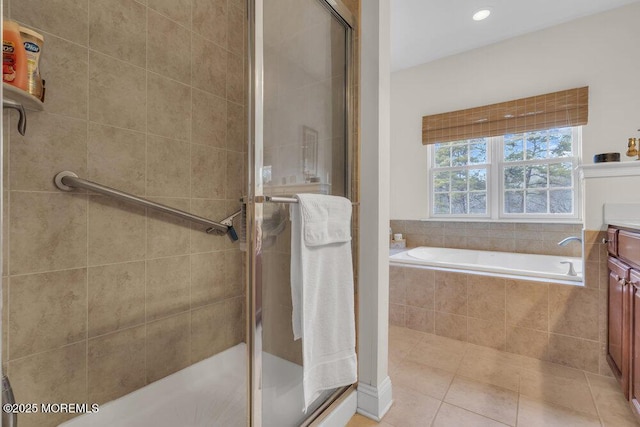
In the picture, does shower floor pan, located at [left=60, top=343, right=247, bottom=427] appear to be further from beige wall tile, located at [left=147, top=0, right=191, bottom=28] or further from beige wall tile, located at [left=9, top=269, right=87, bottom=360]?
beige wall tile, located at [left=147, top=0, right=191, bottom=28]

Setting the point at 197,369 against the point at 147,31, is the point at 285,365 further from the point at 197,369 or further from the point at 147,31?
the point at 147,31

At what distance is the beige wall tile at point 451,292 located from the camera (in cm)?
231

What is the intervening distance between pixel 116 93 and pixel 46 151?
0.39 m

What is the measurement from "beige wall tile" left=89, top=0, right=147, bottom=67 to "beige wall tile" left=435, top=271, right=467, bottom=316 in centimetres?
239

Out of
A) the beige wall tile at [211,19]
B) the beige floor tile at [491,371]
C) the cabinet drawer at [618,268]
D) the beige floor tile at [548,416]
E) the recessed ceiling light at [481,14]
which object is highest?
the recessed ceiling light at [481,14]

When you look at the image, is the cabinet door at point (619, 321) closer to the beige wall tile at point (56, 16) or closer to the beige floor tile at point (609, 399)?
the beige floor tile at point (609, 399)

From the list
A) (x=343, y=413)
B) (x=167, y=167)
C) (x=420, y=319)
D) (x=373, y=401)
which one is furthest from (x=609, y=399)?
(x=167, y=167)

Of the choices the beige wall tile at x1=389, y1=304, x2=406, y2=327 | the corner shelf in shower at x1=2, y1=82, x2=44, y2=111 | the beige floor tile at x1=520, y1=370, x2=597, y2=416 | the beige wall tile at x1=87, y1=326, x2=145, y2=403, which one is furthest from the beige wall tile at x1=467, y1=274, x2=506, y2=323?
the corner shelf in shower at x1=2, y1=82, x2=44, y2=111

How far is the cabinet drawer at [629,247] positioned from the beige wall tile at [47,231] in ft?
8.01

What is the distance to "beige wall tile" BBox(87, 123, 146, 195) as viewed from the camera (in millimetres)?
1386

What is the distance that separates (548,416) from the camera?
4.97 feet

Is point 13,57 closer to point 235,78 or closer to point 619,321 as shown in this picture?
point 235,78

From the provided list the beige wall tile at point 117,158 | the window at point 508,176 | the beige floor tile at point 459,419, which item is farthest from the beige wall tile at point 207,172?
the window at point 508,176

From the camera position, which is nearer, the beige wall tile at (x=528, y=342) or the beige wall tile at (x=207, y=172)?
the beige wall tile at (x=207, y=172)
